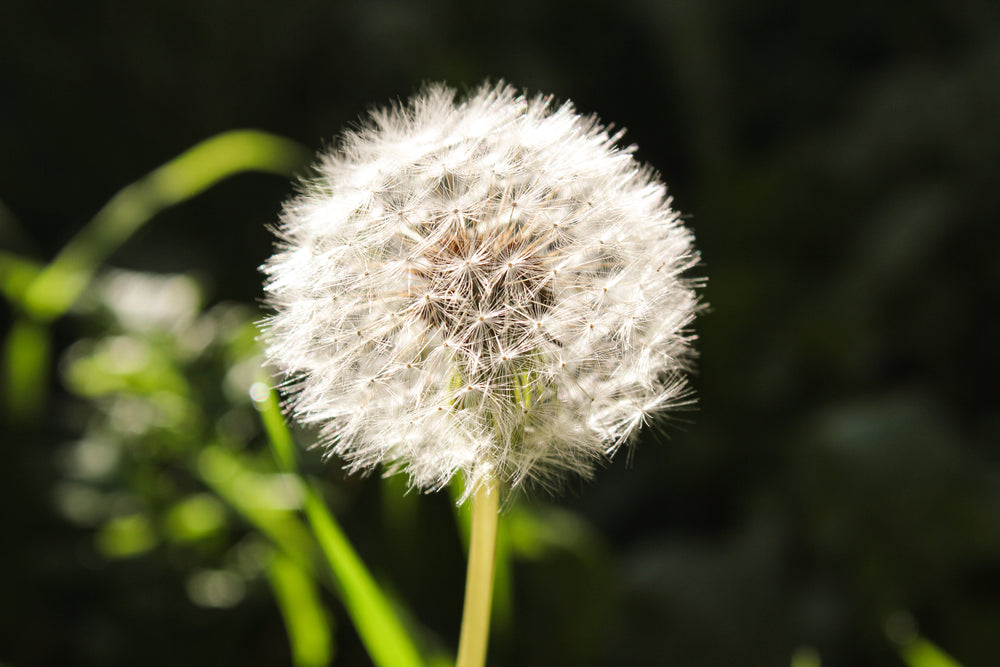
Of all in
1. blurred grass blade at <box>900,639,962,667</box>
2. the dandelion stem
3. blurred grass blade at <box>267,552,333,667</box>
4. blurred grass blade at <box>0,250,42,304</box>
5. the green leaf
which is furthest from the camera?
blurred grass blade at <box>0,250,42,304</box>

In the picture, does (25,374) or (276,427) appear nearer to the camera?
(276,427)

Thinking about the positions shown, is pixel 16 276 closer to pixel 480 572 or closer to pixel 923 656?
pixel 480 572

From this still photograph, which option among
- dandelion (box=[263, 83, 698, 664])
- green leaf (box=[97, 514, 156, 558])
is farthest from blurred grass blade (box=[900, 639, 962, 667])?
green leaf (box=[97, 514, 156, 558])

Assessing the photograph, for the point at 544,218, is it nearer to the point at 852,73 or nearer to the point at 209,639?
the point at 209,639

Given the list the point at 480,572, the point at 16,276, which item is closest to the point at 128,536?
the point at 16,276

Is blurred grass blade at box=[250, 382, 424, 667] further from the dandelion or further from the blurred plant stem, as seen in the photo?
the blurred plant stem
